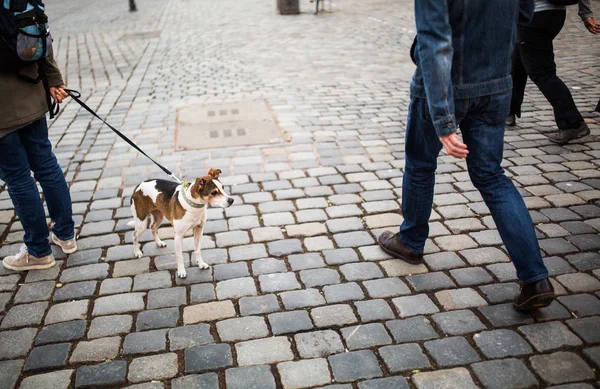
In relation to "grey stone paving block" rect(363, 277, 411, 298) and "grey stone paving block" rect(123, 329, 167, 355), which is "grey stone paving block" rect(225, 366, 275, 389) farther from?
"grey stone paving block" rect(363, 277, 411, 298)

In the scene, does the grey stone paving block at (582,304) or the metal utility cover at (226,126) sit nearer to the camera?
the grey stone paving block at (582,304)

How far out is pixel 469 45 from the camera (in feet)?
8.83

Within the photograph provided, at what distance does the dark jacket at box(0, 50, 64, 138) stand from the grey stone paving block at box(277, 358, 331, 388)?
89.7 inches

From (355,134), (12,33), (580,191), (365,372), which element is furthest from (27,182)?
(580,191)

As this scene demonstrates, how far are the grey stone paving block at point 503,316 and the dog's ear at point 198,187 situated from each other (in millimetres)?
1892

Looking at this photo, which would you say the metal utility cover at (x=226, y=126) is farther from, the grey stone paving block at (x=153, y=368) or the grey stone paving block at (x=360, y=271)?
the grey stone paving block at (x=153, y=368)

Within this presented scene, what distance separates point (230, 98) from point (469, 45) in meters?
5.50

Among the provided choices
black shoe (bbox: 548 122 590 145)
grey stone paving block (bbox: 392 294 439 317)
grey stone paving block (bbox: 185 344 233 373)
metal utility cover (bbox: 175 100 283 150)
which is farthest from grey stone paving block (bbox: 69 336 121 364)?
black shoe (bbox: 548 122 590 145)

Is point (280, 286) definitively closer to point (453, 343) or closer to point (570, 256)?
point (453, 343)

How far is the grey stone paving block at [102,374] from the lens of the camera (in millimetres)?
2600

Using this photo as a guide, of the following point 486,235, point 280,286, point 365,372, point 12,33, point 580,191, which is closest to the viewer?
point 365,372

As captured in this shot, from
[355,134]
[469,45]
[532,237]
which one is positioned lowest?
[355,134]

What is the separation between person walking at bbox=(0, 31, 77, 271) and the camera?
10.6ft


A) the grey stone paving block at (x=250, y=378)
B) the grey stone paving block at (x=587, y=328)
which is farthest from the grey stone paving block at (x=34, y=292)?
the grey stone paving block at (x=587, y=328)
